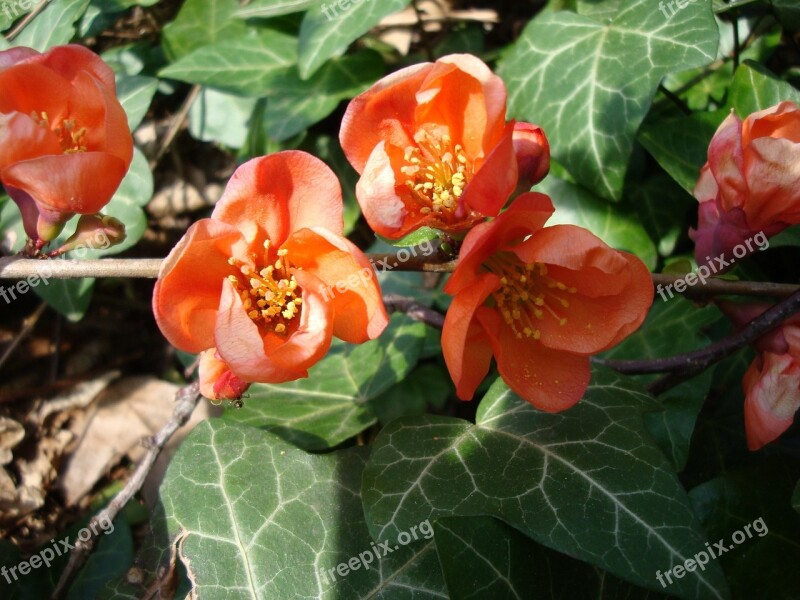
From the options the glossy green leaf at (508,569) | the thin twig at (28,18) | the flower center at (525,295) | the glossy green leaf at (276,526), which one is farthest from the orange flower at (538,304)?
the thin twig at (28,18)

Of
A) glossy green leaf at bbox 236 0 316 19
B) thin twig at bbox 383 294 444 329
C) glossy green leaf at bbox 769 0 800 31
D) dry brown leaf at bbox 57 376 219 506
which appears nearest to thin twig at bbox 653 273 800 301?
thin twig at bbox 383 294 444 329

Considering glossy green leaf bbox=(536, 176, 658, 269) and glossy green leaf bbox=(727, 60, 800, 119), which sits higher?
glossy green leaf bbox=(727, 60, 800, 119)

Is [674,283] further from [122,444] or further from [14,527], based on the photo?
[14,527]

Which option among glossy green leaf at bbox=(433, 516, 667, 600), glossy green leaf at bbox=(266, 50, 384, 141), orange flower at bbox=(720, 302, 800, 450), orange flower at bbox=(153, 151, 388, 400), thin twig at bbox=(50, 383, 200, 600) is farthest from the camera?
glossy green leaf at bbox=(266, 50, 384, 141)

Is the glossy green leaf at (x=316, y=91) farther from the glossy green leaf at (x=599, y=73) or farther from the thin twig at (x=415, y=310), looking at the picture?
the thin twig at (x=415, y=310)

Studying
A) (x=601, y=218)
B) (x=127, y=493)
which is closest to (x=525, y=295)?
(x=601, y=218)

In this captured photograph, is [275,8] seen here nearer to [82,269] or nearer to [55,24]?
[55,24]
